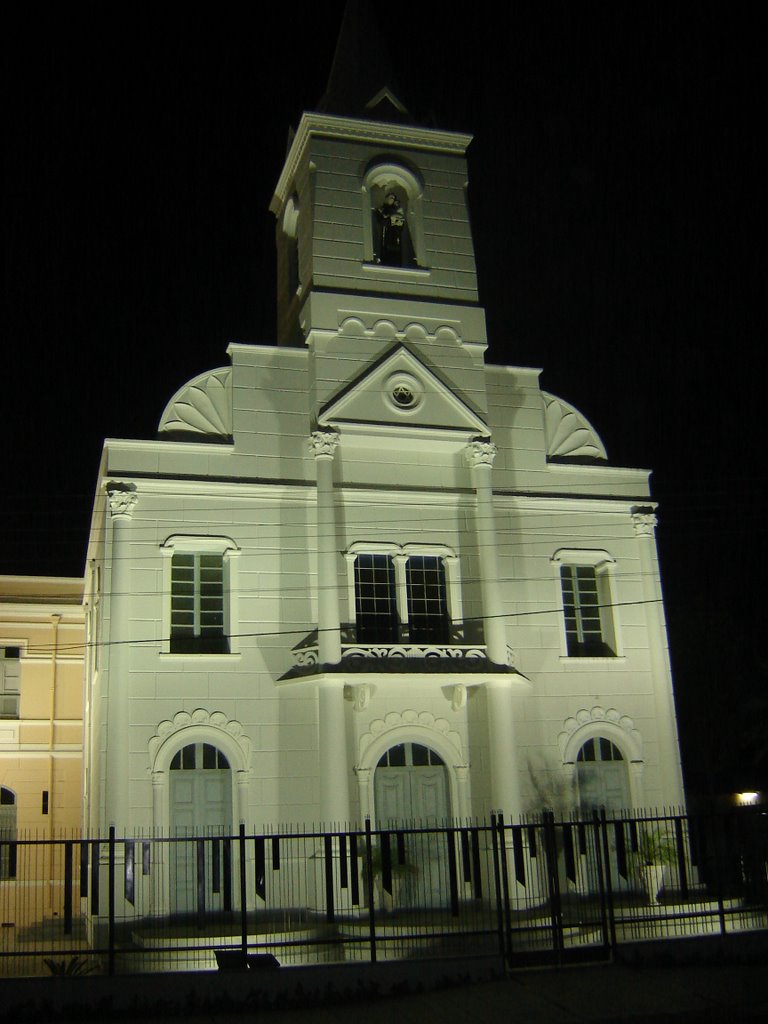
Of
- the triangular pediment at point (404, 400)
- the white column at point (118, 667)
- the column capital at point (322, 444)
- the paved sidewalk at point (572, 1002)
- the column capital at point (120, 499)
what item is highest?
the triangular pediment at point (404, 400)

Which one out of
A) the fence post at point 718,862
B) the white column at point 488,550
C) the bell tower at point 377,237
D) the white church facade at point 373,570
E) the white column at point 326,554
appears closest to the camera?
the fence post at point 718,862

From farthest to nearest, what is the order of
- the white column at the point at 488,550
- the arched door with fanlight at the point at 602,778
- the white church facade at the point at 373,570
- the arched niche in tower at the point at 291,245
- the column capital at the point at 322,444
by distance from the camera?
the arched niche in tower at the point at 291,245 → the arched door with fanlight at the point at 602,778 → the column capital at the point at 322,444 → the white column at the point at 488,550 → the white church facade at the point at 373,570

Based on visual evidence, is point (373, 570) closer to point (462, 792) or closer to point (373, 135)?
point (462, 792)

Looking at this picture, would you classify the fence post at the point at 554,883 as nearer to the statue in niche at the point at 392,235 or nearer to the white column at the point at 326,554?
the white column at the point at 326,554

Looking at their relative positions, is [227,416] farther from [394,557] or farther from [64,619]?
[64,619]

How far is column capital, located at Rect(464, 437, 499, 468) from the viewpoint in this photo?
26766mm

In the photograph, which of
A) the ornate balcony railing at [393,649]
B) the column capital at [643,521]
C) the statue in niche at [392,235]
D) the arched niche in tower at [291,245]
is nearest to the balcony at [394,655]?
the ornate balcony railing at [393,649]

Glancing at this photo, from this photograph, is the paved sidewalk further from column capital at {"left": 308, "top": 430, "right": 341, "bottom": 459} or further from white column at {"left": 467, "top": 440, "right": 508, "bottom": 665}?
column capital at {"left": 308, "top": 430, "right": 341, "bottom": 459}

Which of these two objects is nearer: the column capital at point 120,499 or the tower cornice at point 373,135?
the column capital at point 120,499

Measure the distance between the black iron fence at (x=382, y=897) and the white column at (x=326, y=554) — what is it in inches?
156

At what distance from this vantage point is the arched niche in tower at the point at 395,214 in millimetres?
28984

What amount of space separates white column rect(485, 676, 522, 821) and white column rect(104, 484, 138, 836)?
7.89m

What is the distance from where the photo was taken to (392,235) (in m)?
29.3

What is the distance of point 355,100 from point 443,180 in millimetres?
3242
